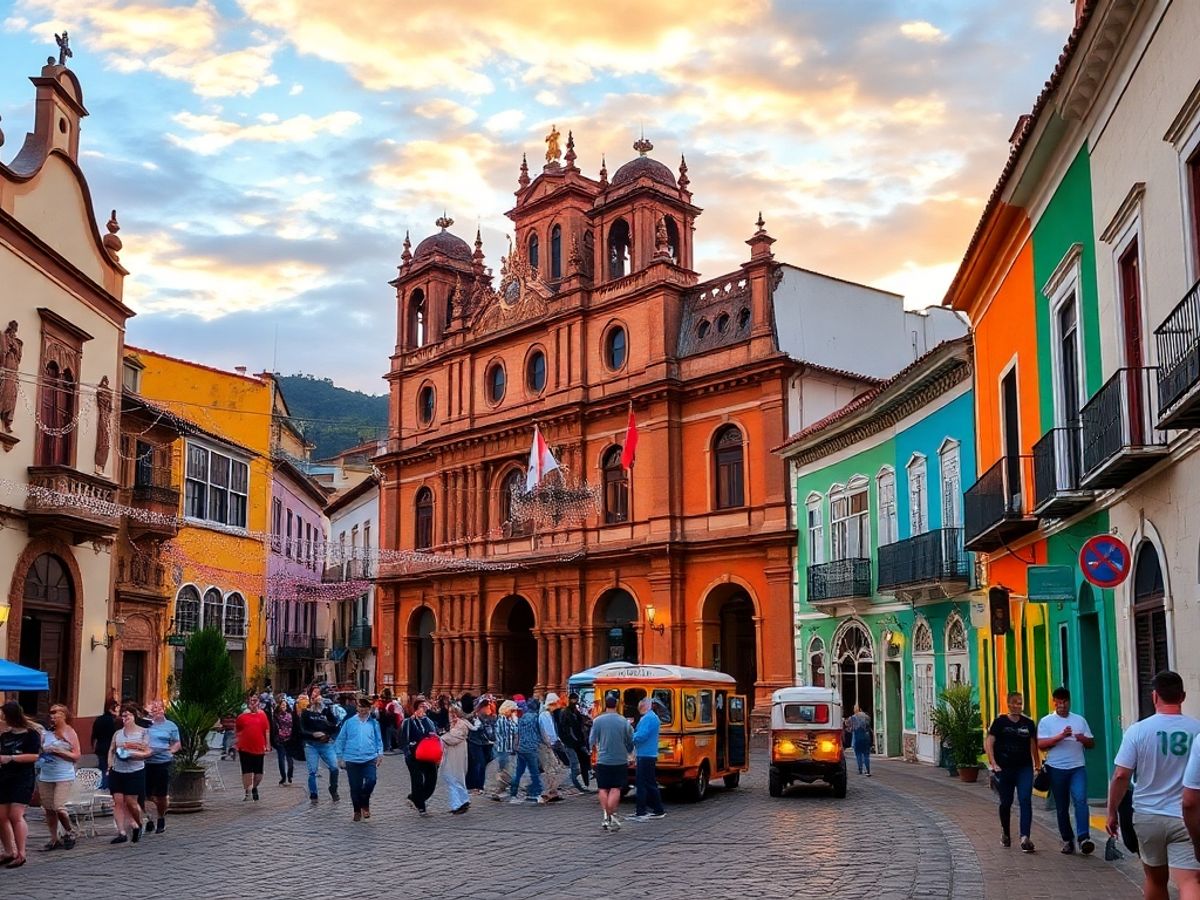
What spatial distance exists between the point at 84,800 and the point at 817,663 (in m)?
22.5

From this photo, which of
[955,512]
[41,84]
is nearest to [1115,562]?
[955,512]

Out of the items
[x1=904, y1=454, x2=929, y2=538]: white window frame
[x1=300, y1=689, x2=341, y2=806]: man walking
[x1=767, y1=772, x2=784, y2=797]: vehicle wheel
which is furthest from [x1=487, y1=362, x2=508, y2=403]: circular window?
[x1=300, y1=689, x2=341, y2=806]: man walking

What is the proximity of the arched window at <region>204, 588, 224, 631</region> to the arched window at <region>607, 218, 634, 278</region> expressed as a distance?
16.4 meters

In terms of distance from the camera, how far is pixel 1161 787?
7.61 m

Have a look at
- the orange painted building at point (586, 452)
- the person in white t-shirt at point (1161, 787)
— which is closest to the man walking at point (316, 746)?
the person in white t-shirt at point (1161, 787)

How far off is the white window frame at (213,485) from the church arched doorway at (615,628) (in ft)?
38.6

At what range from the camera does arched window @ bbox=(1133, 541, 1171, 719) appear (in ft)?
45.2

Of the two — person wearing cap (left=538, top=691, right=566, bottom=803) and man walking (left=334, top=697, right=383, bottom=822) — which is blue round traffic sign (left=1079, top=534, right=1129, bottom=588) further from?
person wearing cap (left=538, top=691, right=566, bottom=803)

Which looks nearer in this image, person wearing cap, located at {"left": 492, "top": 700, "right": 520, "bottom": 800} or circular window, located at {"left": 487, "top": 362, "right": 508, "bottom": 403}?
person wearing cap, located at {"left": 492, "top": 700, "right": 520, "bottom": 800}

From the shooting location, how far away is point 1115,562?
481 inches

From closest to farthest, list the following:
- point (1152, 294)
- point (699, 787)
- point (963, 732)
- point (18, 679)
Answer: point (1152, 294)
point (18, 679)
point (699, 787)
point (963, 732)

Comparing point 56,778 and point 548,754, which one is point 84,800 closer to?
point 56,778

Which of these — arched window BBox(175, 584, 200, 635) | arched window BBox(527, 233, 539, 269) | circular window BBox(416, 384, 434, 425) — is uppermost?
arched window BBox(527, 233, 539, 269)

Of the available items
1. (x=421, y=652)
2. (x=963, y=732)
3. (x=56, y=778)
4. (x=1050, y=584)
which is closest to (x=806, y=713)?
(x=963, y=732)
